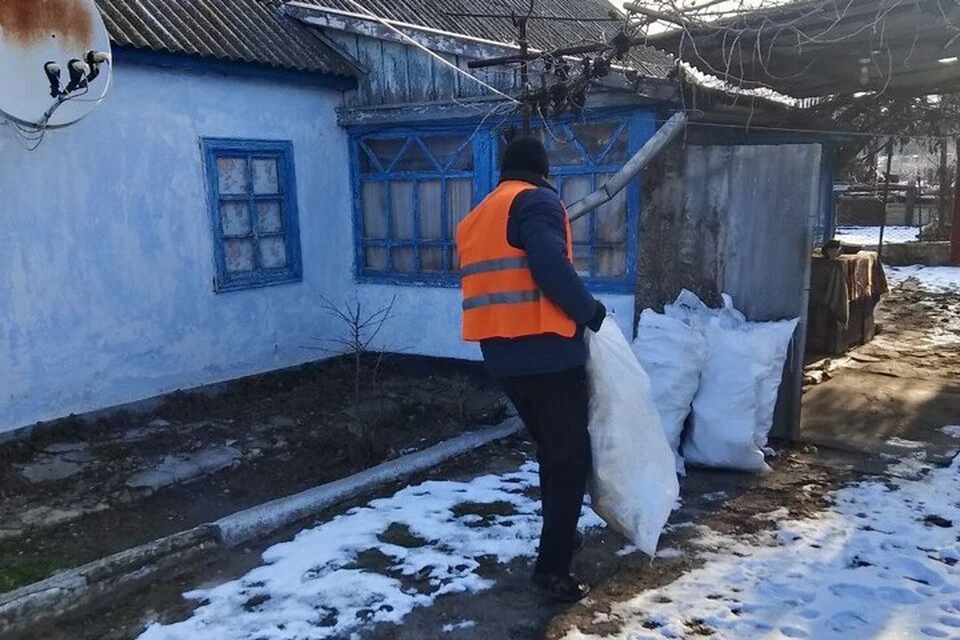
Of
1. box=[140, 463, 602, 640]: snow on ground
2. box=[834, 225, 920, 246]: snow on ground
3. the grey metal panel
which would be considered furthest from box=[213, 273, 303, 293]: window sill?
box=[834, 225, 920, 246]: snow on ground

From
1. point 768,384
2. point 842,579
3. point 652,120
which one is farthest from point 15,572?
point 652,120

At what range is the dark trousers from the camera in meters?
3.50

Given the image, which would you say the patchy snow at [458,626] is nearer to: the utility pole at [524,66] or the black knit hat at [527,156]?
the black knit hat at [527,156]

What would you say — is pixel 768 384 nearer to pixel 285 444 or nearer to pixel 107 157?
pixel 285 444

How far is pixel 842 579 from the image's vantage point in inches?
147

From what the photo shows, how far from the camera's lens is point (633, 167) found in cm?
559

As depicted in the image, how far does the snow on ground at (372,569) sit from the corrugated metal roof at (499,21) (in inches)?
181

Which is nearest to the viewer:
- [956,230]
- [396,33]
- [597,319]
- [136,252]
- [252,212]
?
[597,319]

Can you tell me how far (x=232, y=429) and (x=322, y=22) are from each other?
4184 millimetres

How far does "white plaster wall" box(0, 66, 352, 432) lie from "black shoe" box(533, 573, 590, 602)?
4430 mm

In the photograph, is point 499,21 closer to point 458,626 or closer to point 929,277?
point 458,626

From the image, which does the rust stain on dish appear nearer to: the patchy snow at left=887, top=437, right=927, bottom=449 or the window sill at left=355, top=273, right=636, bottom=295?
the window sill at left=355, top=273, right=636, bottom=295

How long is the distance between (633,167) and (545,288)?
2.59m

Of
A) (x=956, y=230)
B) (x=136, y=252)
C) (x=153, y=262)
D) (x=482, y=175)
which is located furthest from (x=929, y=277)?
(x=136, y=252)
